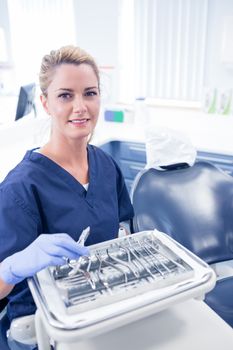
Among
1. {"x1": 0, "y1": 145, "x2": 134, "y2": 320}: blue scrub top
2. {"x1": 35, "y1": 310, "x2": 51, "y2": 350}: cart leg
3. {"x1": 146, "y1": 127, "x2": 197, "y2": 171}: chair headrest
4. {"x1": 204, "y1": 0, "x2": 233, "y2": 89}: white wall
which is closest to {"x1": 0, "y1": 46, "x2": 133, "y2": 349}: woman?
{"x1": 0, "y1": 145, "x2": 134, "y2": 320}: blue scrub top

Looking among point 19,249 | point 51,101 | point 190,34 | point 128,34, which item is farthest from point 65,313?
point 128,34

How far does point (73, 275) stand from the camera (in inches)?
24.2

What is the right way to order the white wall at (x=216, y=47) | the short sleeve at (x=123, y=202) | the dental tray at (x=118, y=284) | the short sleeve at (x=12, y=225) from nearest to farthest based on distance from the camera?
1. the dental tray at (x=118, y=284)
2. the short sleeve at (x=12, y=225)
3. the short sleeve at (x=123, y=202)
4. the white wall at (x=216, y=47)

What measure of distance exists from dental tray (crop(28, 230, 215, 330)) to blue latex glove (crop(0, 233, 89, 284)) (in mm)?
17

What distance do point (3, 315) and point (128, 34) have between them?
2346 millimetres

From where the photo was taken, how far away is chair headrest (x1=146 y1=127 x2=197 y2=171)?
1.27 m

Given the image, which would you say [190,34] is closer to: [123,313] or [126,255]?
[126,255]

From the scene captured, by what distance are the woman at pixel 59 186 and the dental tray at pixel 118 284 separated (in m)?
0.09

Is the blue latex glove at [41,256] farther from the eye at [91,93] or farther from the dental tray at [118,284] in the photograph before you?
the eye at [91,93]

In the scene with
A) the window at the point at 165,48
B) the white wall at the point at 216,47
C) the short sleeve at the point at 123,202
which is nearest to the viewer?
the short sleeve at the point at 123,202

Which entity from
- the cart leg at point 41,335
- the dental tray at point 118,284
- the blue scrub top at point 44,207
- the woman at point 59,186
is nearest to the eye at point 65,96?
the woman at point 59,186

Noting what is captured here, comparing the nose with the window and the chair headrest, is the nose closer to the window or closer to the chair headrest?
the chair headrest

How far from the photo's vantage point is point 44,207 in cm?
83

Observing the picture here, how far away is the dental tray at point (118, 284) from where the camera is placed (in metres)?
0.51
